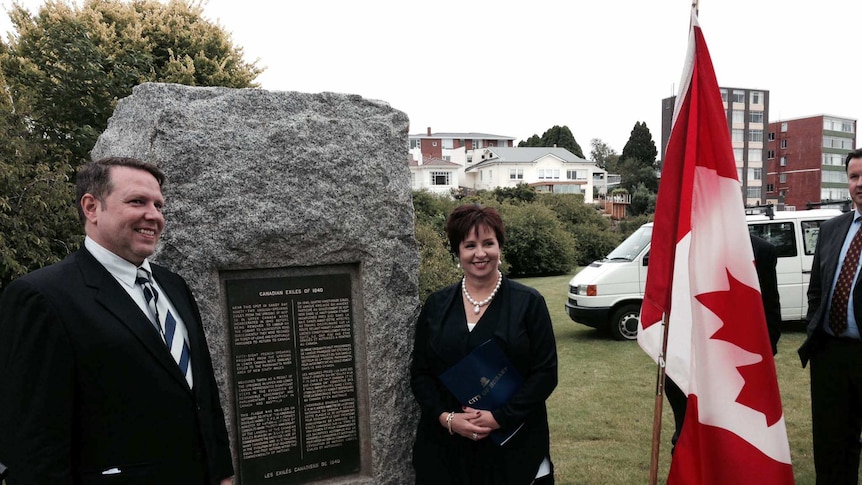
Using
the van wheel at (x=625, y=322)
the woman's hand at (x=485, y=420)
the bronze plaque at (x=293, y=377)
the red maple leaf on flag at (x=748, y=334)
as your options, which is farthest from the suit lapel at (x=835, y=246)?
the van wheel at (x=625, y=322)

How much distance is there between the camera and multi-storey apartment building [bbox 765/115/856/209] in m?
50.1

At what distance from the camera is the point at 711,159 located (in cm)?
270

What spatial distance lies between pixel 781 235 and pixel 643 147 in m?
49.8

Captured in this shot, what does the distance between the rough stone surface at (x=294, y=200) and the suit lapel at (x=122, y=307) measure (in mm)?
754

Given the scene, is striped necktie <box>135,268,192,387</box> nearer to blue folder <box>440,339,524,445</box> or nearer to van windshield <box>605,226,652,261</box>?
blue folder <box>440,339,524,445</box>

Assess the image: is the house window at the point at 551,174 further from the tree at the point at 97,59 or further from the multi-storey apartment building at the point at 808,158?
the tree at the point at 97,59

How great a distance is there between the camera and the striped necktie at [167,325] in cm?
199

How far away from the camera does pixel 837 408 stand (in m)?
3.08

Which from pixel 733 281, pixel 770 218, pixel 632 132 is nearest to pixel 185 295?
pixel 733 281

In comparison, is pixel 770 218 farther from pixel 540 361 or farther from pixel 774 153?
pixel 774 153

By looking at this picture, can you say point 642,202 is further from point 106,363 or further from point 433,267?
point 106,363

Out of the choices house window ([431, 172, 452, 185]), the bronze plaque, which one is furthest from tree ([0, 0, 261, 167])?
house window ([431, 172, 452, 185])

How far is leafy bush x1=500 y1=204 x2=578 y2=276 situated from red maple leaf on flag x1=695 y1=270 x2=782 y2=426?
15855 mm

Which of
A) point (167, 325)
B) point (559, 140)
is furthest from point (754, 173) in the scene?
point (167, 325)
